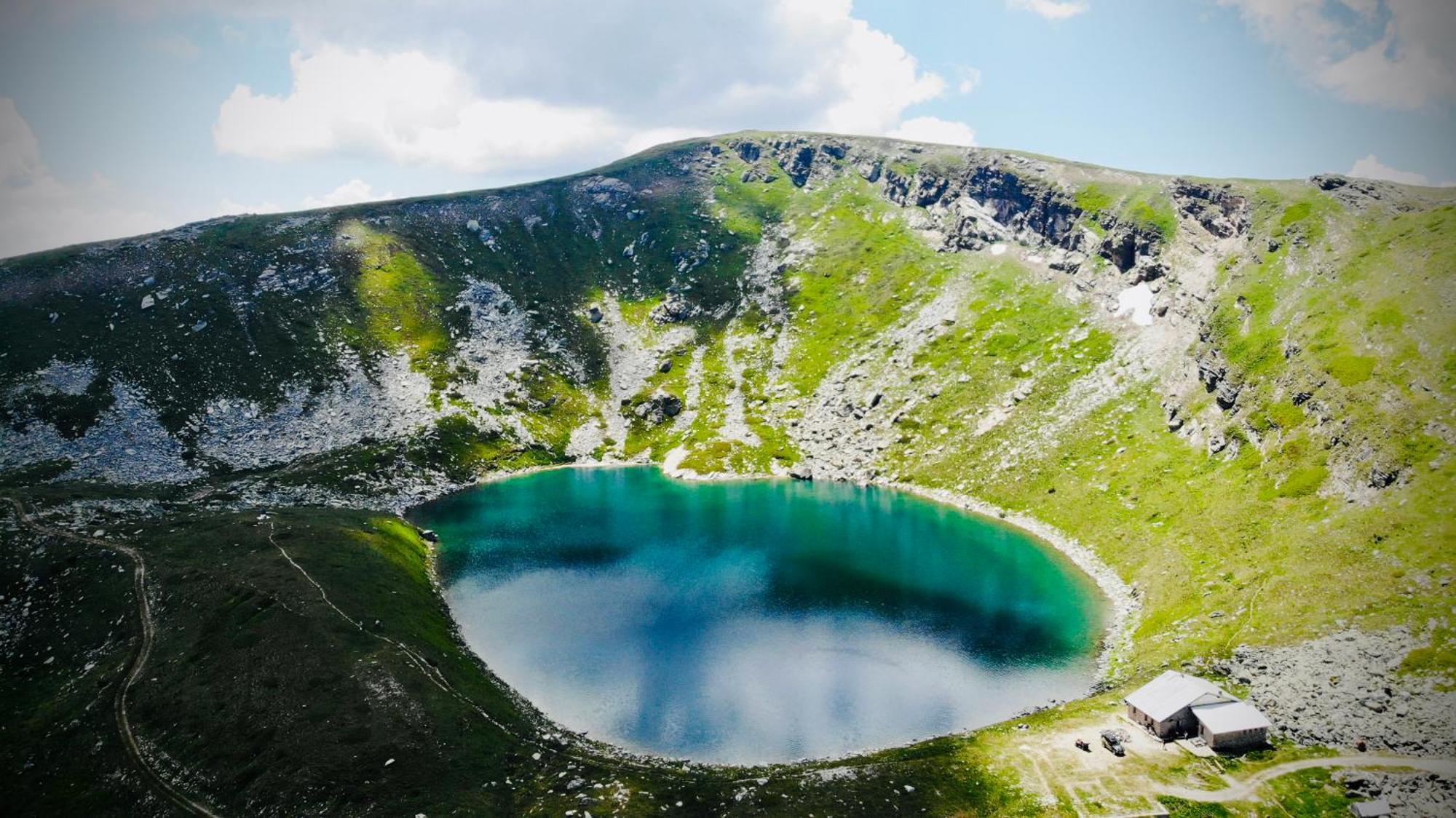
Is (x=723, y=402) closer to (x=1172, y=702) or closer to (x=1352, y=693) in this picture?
(x=1172, y=702)

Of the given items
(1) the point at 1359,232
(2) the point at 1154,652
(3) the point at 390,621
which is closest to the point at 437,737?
(3) the point at 390,621

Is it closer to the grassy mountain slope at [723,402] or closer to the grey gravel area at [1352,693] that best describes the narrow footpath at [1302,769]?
the grey gravel area at [1352,693]

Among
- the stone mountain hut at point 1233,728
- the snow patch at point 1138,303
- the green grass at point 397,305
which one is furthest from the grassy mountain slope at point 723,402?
the stone mountain hut at point 1233,728

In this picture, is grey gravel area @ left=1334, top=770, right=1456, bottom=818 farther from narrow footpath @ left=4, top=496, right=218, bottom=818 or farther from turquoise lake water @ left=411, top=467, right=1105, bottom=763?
narrow footpath @ left=4, top=496, right=218, bottom=818

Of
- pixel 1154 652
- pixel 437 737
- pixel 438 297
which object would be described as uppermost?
pixel 438 297

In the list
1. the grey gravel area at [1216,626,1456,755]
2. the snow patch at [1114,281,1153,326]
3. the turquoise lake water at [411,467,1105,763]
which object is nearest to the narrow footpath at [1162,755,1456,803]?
the grey gravel area at [1216,626,1456,755]

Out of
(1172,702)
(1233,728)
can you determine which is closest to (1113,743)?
(1172,702)

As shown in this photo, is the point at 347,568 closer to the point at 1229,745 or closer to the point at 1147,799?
the point at 1147,799
